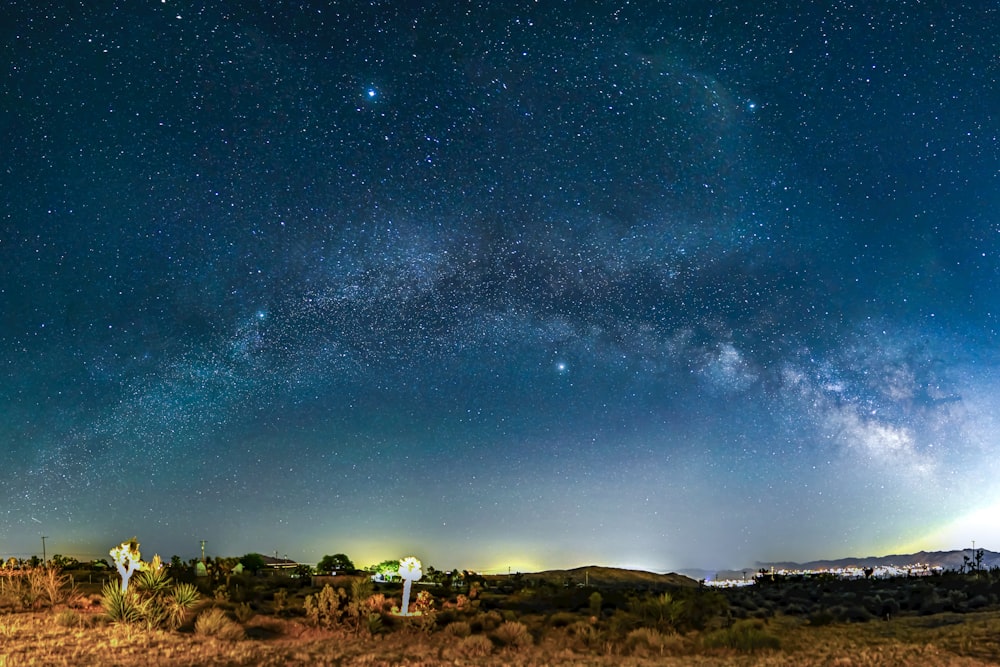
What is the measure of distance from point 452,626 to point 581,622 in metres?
5.79

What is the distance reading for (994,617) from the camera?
2862cm

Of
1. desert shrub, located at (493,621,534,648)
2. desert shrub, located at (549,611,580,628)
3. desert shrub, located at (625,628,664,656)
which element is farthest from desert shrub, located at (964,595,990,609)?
desert shrub, located at (493,621,534,648)

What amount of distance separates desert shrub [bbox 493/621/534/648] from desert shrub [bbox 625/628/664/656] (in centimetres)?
301

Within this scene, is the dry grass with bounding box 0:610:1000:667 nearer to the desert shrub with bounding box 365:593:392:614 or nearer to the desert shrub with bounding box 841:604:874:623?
the desert shrub with bounding box 365:593:392:614

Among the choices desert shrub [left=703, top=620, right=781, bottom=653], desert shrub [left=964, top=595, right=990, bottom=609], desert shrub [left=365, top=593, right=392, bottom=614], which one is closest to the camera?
desert shrub [left=703, top=620, right=781, bottom=653]

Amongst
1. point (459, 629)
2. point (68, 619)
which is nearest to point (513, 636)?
point (459, 629)

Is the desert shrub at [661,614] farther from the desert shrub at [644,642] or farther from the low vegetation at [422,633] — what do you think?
the desert shrub at [644,642]

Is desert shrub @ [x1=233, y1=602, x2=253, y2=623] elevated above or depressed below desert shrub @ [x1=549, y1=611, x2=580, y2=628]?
above

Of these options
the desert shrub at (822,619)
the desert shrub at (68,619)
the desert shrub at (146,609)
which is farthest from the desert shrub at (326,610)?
the desert shrub at (822,619)

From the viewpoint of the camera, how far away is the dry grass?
16.3 metres

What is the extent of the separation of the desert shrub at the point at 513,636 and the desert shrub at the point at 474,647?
43.9 inches

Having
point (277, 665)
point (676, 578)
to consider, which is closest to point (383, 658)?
point (277, 665)

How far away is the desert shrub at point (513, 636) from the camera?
72.2ft

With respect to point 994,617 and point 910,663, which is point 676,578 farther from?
point 910,663
